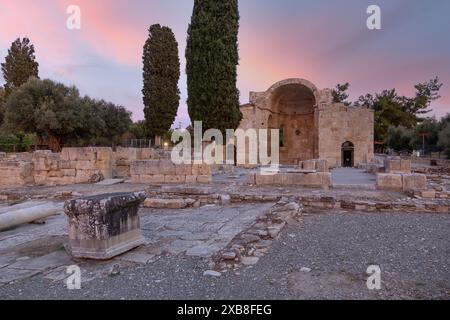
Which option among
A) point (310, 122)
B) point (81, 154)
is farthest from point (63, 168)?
point (310, 122)

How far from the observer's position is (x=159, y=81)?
29.0 metres

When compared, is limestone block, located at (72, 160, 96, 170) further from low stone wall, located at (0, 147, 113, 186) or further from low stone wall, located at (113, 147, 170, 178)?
low stone wall, located at (113, 147, 170, 178)

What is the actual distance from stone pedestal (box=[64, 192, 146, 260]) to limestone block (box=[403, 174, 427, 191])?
8.00 meters

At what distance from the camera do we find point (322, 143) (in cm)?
2155

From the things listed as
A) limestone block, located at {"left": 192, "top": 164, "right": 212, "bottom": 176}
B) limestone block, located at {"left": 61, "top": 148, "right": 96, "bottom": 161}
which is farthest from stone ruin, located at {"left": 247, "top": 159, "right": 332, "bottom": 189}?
limestone block, located at {"left": 61, "top": 148, "right": 96, "bottom": 161}

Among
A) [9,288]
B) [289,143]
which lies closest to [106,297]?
[9,288]

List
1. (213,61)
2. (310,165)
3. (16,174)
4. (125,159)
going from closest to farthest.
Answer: (16,174), (310,165), (125,159), (213,61)

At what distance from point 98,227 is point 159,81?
2600 cm

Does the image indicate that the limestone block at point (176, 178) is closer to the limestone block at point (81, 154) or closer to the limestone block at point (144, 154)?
the limestone block at point (81, 154)

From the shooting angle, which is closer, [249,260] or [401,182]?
[249,260]

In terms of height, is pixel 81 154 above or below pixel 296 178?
above

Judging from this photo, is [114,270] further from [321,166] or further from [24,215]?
[321,166]
